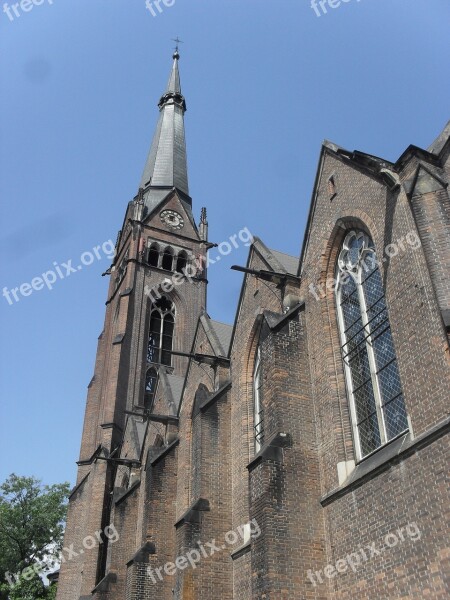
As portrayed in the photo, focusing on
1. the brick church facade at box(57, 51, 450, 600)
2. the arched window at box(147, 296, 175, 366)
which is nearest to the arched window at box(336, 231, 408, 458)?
the brick church facade at box(57, 51, 450, 600)

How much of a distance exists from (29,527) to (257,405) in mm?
29610

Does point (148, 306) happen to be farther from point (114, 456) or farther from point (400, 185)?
point (400, 185)

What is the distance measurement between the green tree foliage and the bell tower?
8.87 meters

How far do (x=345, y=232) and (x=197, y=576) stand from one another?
888 centimetres

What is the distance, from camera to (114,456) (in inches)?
1187

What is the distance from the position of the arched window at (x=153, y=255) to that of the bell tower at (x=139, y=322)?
0.07 m

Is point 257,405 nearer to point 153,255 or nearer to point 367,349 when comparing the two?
point 367,349

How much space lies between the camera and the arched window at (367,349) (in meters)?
11.3

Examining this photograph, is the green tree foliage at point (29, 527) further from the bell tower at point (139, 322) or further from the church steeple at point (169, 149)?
the church steeple at point (169, 149)

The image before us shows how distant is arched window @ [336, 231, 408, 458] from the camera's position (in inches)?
443

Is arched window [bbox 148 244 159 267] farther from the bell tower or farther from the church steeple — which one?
the church steeple

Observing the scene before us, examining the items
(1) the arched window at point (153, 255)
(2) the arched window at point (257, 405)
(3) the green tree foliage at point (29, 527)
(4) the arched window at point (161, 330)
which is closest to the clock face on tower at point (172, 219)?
(1) the arched window at point (153, 255)

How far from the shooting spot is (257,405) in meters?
16.3
